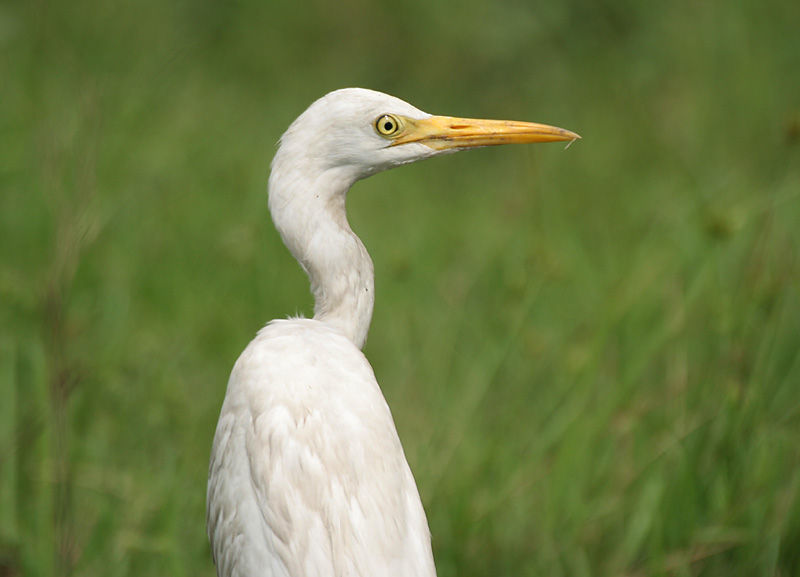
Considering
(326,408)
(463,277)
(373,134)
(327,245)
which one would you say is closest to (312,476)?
(326,408)

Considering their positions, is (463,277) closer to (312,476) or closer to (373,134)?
(373,134)

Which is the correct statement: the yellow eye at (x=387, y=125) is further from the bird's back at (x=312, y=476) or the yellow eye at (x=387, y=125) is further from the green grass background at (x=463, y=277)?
the green grass background at (x=463, y=277)

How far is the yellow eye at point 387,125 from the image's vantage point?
6.77 ft

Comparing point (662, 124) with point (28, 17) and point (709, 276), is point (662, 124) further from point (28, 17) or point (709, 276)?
point (28, 17)

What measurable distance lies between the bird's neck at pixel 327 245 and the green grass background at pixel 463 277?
433mm

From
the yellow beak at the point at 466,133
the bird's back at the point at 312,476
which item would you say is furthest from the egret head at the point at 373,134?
the bird's back at the point at 312,476

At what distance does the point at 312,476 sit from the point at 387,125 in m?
0.82

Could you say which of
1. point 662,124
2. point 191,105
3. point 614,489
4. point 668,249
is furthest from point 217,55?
point 614,489

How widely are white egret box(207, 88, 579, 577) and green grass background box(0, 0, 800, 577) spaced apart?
A: 14.6 inches

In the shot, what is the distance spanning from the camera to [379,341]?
13.1 feet

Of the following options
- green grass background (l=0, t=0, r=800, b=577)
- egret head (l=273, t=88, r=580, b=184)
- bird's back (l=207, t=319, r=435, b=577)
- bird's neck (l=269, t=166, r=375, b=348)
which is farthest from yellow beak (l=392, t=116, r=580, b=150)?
green grass background (l=0, t=0, r=800, b=577)

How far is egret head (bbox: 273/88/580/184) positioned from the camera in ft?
6.68

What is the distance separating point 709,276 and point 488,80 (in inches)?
168

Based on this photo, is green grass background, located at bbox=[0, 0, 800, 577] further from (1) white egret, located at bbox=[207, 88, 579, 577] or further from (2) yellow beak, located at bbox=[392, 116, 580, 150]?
(2) yellow beak, located at bbox=[392, 116, 580, 150]
